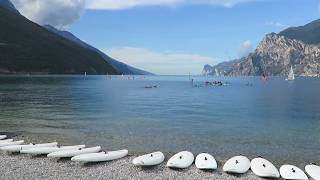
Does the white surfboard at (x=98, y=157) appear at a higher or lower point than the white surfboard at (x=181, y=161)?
higher

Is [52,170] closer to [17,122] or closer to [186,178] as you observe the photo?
[186,178]

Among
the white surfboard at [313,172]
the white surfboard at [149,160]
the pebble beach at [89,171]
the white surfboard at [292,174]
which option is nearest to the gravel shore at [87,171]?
the pebble beach at [89,171]

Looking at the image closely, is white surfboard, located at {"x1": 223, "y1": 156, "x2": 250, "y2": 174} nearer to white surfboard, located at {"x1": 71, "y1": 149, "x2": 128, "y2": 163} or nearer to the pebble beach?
the pebble beach


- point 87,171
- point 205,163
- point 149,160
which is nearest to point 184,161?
point 205,163

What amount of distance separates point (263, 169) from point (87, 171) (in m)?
12.3

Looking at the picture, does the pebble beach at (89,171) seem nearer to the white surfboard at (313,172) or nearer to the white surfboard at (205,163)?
the white surfboard at (205,163)

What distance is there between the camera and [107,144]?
151 feet

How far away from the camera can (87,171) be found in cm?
3180

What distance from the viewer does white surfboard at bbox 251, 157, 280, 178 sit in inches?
1236

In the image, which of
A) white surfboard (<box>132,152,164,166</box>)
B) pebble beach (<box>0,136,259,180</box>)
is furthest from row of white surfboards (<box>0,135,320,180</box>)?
pebble beach (<box>0,136,259,180</box>)

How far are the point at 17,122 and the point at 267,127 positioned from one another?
34168 mm

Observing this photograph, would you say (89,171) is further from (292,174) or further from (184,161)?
(292,174)

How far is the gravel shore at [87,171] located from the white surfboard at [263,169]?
0.41 metres

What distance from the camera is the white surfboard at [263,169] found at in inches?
1236
